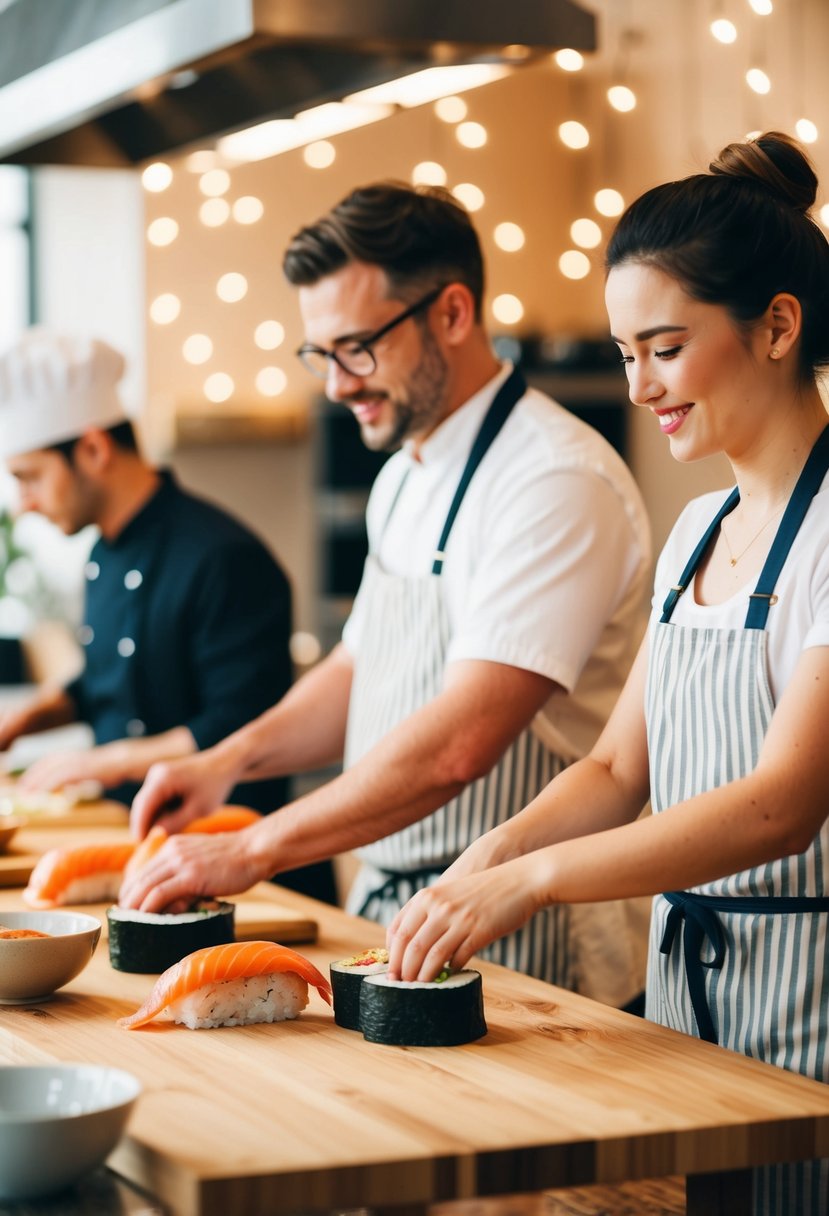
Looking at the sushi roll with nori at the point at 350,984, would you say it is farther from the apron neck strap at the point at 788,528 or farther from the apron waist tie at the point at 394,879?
the apron waist tie at the point at 394,879

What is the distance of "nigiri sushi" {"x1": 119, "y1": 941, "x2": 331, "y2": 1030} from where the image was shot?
1.56 m

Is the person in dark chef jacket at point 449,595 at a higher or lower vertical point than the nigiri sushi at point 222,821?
higher

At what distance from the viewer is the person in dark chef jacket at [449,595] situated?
6.81 ft

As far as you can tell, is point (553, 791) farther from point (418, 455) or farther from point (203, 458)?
point (203, 458)

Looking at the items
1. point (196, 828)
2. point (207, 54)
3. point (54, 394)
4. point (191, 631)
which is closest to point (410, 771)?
point (196, 828)

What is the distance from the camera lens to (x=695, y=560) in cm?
178

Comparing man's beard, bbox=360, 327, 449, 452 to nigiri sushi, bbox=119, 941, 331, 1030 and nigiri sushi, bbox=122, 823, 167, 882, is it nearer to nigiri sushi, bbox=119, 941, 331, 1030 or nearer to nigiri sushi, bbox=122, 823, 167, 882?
nigiri sushi, bbox=122, 823, 167, 882

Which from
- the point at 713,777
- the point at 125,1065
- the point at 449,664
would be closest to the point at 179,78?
the point at 449,664

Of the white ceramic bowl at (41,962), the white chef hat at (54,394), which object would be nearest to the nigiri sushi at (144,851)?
the white ceramic bowl at (41,962)

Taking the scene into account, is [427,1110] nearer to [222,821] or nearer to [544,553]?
[544,553]

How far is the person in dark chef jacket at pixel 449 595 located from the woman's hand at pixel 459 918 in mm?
486

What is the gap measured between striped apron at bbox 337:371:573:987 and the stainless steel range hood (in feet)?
1.74

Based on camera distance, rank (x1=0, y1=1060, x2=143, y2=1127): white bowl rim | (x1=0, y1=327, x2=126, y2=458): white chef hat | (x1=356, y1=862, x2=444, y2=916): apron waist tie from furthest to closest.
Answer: (x1=0, y1=327, x2=126, y2=458): white chef hat → (x1=356, y1=862, x2=444, y2=916): apron waist tie → (x1=0, y1=1060, x2=143, y2=1127): white bowl rim

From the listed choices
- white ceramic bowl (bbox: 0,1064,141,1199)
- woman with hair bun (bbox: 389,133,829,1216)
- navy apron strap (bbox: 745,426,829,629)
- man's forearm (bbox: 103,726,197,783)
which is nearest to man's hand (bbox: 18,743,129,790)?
man's forearm (bbox: 103,726,197,783)
